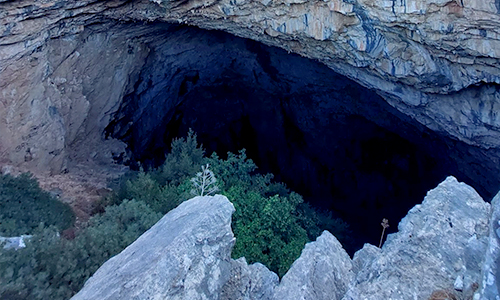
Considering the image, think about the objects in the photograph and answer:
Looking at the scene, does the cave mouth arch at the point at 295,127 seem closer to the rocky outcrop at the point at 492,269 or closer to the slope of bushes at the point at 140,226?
the slope of bushes at the point at 140,226

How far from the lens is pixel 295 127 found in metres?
15.0

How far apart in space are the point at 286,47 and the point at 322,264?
598cm

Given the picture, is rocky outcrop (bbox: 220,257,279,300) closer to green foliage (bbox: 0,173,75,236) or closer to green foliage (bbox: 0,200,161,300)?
green foliage (bbox: 0,200,161,300)

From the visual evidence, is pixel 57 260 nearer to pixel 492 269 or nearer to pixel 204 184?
pixel 204 184

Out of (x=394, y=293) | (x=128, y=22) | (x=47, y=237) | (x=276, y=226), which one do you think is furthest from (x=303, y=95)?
(x=394, y=293)

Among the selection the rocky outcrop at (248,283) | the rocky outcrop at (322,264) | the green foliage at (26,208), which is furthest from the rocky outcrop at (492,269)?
the green foliage at (26,208)

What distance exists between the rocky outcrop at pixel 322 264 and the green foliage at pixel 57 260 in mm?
758

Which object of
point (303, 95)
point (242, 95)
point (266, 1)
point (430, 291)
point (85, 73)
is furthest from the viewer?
point (242, 95)

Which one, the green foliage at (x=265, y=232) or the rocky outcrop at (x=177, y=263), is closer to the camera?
the rocky outcrop at (x=177, y=263)

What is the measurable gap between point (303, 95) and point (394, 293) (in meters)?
10.7

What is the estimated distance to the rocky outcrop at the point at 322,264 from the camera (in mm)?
3494

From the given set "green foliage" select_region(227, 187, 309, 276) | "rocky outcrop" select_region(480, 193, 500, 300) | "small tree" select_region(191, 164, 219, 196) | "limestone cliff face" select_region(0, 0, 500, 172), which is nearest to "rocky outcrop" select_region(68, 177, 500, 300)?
"rocky outcrop" select_region(480, 193, 500, 300)

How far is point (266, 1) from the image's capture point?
812cm

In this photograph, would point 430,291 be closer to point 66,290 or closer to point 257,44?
point 66,290
